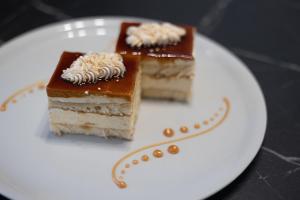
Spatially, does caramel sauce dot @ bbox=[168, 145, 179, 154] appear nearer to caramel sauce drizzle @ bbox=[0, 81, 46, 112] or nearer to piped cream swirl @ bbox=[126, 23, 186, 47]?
piped cream swirl @ bbox=[126, 23, 186, 47]

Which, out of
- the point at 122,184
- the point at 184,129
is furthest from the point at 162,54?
the point at 122,184

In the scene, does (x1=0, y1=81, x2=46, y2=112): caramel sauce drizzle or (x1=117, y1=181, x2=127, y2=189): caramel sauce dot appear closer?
(x1=117, y1=181, x2=127, y2=189): caramel sauce dot

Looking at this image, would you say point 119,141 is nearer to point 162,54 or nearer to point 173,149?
point 173,149

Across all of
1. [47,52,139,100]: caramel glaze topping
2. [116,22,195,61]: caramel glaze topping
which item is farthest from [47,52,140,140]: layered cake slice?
[116,22,195,61]: caramel glaze topping

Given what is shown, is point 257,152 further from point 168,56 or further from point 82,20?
point 82,20

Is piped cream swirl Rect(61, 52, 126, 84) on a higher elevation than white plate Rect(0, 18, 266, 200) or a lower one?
higher

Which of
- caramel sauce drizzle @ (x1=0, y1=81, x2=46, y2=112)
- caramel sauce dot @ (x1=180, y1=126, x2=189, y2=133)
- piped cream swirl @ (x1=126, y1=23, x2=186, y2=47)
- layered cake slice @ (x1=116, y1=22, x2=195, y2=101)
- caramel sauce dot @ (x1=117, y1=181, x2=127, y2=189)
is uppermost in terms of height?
piped cream swirl @ (x1=126, y1=23, x2=186, y2=47)
